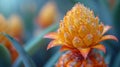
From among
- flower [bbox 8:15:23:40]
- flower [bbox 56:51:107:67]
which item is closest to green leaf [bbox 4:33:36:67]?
flower [bbox 56:51:107:67]

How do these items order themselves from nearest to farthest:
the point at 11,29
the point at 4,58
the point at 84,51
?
1. the point at 84,51
2. the point at 4,58
3. the point at 11,29

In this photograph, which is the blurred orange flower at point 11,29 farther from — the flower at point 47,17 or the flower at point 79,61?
the flower at point 79,61

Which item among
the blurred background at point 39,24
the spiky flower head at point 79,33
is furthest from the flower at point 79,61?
the blurred background at point 39,24

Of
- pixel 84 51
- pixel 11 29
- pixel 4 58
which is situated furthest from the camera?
pixel 11 29

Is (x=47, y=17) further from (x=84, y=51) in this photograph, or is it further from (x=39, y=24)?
(x=84, y=51)

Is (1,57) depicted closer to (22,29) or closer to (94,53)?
(94,53)

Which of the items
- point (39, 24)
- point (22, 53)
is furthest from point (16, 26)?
point (22, 53)

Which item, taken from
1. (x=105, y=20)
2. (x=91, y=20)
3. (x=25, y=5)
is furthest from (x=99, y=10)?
(x=25, y=5)
